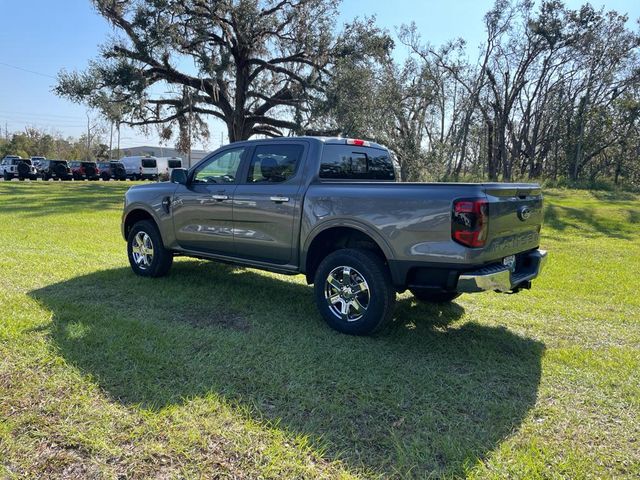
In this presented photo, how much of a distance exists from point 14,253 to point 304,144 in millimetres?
5484

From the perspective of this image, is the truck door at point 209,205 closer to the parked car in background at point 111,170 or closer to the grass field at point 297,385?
the grass field at point 297,385

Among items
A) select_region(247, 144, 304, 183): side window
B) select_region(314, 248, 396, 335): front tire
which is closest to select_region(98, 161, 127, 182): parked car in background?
select_region(247, 144, 304, 183): side window

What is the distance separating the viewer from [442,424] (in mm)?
2840

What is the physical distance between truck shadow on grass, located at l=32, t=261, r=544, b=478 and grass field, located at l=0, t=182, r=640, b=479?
0.01 m

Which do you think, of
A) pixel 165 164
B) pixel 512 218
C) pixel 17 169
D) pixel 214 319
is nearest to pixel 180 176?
pixel 214 319

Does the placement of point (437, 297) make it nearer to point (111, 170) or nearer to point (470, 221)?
point (470, 221)

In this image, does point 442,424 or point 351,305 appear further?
point 351,305

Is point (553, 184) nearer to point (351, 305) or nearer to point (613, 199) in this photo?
point (613, 199)

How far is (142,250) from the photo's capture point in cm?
617

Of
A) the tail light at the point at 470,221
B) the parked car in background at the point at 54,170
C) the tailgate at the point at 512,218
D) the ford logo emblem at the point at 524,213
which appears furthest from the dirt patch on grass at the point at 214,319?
the parked car in background at the point at 54,170

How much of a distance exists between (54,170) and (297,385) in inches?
1653

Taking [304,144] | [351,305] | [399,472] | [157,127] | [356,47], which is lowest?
[399,472]

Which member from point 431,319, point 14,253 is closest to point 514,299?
point 431,319

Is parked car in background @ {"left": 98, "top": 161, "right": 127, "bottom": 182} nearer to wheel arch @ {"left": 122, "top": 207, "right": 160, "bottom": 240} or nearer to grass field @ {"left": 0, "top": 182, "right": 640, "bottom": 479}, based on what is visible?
wheel arch @ {"left": 122, "top": 207, "right": 160, "bottom": 240}
